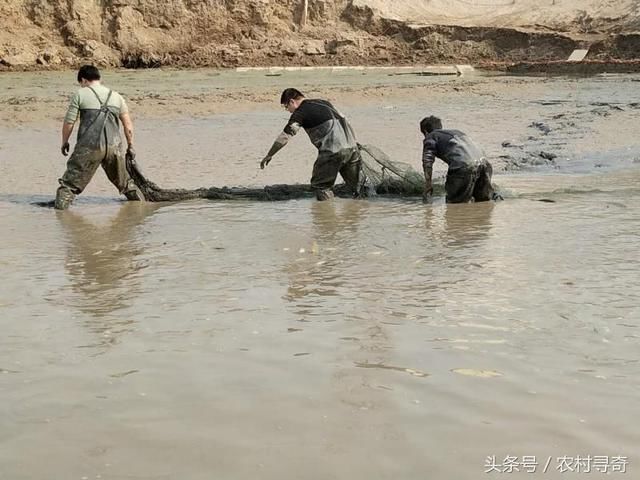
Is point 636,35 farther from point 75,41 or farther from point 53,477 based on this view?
point 53,477

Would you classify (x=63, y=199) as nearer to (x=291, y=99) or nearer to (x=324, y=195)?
(x=291, y=99)

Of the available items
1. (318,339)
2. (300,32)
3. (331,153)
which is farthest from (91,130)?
(300,32)

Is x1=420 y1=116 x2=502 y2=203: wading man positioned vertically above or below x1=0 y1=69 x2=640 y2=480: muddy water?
above

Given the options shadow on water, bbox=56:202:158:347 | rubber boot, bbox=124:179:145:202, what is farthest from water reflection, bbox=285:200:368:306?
rubber boot, bbox=124:179:145:202

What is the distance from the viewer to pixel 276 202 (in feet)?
28.3

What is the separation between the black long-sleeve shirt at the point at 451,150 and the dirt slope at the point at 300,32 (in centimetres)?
2141

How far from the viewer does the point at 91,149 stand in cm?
844

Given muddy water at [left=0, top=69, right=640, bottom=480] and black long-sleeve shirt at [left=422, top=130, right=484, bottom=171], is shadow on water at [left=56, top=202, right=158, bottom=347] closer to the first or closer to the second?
muddy water at [left=0, top=69, right=640, bottom=480]

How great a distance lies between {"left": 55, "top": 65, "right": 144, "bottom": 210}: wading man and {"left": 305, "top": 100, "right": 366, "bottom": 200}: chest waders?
1782 mm

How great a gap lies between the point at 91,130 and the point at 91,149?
18cm

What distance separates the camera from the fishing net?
868 cm

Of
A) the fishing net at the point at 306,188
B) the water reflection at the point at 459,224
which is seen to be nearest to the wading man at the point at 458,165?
the water reflection at the point at 459,224

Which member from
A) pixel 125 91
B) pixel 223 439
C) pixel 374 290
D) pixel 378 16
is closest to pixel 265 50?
pixel 378 16

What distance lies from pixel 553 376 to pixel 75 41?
93.2ft
